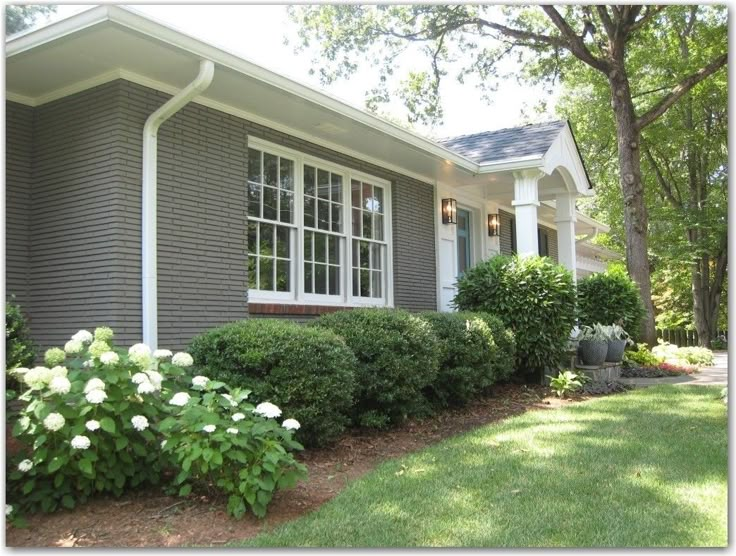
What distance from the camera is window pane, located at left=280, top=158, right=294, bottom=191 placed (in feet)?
24.1

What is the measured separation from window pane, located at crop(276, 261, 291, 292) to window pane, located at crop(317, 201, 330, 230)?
2.55 feet

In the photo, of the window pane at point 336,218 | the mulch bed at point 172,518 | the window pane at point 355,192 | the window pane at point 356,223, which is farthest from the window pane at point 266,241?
the mulch bed at point 172,518

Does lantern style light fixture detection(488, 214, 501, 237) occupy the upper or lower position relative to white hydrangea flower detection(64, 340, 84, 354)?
upper

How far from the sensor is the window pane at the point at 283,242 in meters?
7.21

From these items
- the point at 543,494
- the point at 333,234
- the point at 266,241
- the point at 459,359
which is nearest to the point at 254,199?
the point at 266,241

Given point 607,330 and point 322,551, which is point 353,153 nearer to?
point 607,330

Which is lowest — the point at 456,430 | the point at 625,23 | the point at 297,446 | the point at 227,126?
the point at 456,430

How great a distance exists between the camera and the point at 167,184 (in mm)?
5852

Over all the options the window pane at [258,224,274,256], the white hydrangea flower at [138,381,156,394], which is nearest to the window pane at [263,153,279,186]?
the window pane at [258,224,274,256]

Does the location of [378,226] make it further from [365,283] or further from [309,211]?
[309,211]

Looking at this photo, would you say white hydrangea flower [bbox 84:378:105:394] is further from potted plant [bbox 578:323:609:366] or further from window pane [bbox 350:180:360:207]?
potted plant [bbox 578:323:609:366]

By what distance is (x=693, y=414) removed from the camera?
6090 mm

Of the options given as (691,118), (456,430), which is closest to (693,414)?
(456,430)

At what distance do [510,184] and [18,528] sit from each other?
348 inches
